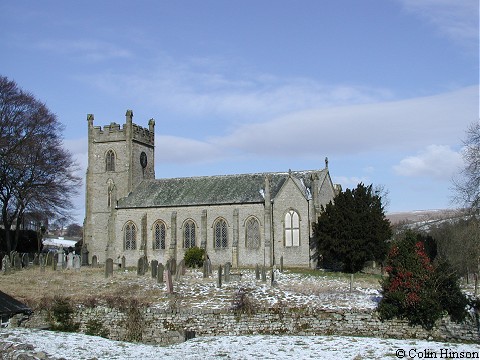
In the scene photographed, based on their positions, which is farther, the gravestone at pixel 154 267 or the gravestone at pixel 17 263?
the gravestone at pixel 17 263

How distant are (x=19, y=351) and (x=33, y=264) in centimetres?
2572

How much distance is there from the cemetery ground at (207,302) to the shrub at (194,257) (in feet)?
26.6

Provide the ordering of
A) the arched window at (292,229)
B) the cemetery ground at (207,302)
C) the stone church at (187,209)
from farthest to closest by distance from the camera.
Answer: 1. the stone church at (187,209)
2. the arched window at (292,229)
3. the cemetery ground at (207,302)

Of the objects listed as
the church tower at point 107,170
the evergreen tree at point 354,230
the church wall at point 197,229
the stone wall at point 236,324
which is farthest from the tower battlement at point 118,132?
the stone wall at point 236,324

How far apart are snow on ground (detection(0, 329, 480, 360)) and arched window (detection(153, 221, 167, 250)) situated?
27.7m

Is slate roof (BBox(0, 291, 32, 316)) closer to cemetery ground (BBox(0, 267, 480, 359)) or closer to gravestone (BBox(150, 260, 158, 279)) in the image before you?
cemetery ground (BBox(0, 267, 480, 359))

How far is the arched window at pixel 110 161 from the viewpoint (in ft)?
172

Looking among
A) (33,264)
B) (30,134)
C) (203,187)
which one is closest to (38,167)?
(30,134)

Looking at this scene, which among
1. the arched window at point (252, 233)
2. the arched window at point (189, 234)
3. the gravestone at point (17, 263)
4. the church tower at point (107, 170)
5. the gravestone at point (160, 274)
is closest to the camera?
the gravestone at point (160, 274)

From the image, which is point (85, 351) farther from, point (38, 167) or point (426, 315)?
point (38, 167)

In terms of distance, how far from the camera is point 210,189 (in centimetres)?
4775

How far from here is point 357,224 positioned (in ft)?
124

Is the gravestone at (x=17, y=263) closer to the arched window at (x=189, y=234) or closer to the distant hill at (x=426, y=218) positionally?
the arched window at (x=189, y=234)

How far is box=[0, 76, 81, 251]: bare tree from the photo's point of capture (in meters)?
43.0
